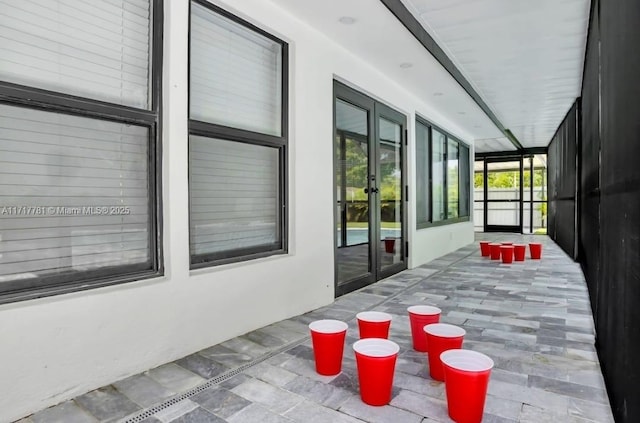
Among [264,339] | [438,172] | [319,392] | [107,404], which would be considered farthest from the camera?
[438,172]

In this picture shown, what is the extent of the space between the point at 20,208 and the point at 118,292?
1.96ft

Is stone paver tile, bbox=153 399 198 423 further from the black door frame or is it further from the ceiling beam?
the ceiling beam

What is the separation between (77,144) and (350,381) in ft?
6.15

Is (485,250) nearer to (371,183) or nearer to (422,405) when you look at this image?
(371,183)

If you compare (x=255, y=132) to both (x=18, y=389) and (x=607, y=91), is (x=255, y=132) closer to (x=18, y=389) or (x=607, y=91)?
(x=18, y=389)

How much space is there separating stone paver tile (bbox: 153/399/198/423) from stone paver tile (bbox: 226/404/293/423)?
0.71 ft

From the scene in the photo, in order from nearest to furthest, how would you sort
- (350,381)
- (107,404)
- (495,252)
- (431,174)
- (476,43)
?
(107,404) → (350,381) → (476,43) → (495,252) → (431,174)

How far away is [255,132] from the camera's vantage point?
2.95 m

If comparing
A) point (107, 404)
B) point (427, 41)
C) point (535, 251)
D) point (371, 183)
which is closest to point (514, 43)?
point (427, 41)

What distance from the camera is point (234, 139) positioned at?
2.81 meters

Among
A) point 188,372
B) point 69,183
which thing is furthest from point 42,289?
point 188,372

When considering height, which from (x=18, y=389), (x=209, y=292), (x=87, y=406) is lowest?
(x=87, y=406)

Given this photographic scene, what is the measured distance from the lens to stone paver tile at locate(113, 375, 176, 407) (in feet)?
6.06

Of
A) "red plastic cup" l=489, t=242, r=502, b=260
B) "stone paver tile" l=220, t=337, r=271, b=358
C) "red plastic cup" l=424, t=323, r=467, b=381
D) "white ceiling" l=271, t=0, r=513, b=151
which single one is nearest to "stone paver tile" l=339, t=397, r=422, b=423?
"red plastic cup" l=424, t=323, r=467, b=381
